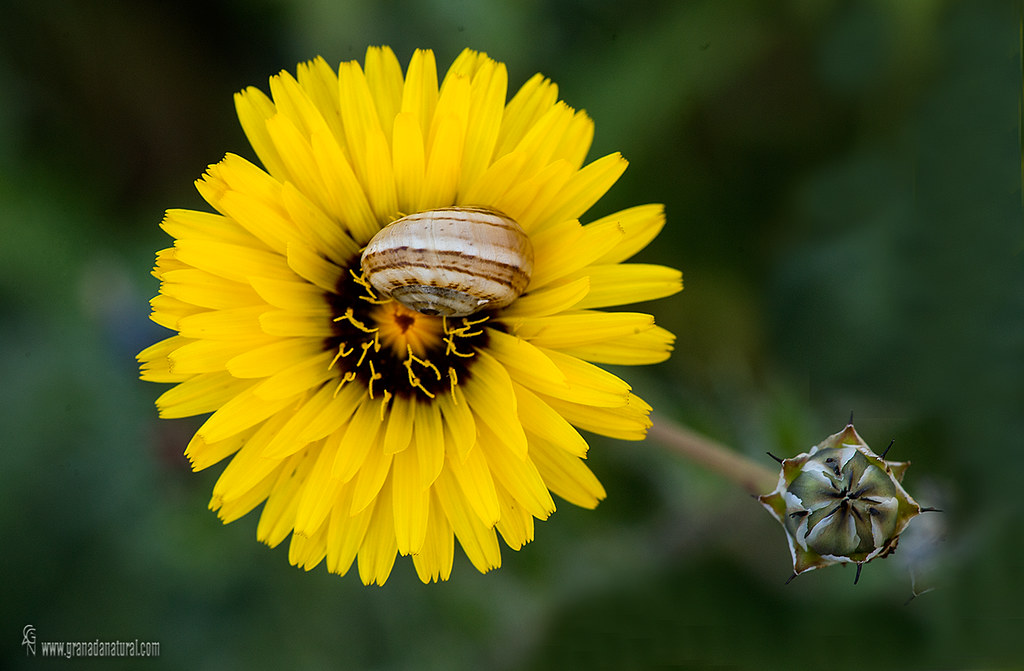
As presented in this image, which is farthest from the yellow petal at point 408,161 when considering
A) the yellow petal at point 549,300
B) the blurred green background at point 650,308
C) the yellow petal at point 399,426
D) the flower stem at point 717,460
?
the blurred green background at point 650,308

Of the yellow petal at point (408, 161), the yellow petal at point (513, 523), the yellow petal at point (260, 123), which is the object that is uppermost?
the yellow petal at point (260, 123)

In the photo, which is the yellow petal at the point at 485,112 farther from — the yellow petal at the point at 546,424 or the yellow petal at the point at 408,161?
the yellow petal at the point at 546,424

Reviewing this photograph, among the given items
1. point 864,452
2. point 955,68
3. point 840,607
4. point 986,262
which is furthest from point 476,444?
point 955,68

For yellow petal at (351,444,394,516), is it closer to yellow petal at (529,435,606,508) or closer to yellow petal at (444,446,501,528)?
yellow petal at (444,446,501,528)

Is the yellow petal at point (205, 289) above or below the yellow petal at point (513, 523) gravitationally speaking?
above

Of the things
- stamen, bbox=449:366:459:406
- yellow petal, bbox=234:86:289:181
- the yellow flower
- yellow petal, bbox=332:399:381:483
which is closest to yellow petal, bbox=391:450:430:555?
the yellow flower

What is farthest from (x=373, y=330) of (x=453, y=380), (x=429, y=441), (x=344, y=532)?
(x=344, y=532)

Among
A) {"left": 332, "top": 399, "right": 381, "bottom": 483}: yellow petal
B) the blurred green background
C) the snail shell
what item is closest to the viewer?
the snail shell
